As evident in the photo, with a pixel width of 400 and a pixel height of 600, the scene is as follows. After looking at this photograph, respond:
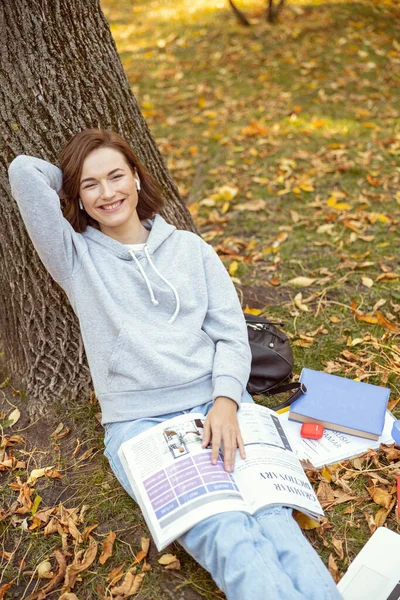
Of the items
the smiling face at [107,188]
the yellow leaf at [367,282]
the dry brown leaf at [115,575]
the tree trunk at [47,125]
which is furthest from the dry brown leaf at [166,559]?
the yellow leaf at [367,282]

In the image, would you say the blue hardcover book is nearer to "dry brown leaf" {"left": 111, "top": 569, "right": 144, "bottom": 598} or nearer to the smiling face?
"dry brown leaf" {"left": 111, "top": 569, "right": 144, "bottom": 598}

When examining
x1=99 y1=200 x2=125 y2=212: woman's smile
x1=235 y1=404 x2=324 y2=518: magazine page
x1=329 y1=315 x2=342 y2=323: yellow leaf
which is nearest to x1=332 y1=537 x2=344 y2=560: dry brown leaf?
x1=235 y1=404 x2=324 y2=518: magazine page

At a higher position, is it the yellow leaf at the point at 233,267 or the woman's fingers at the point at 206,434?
the woman's fingers at the point at 206,434

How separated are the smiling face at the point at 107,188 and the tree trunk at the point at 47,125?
→ 31cm

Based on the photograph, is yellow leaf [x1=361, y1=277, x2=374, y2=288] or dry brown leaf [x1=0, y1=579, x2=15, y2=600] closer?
dry brown leaf [x1=0, y1=579, x2=15, y2=600]

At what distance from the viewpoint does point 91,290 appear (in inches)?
94.3

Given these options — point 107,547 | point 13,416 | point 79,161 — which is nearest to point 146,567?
point 107,547

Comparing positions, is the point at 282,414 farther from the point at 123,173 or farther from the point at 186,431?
the point at 123,173

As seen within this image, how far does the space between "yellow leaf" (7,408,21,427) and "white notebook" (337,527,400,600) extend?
1.82 m

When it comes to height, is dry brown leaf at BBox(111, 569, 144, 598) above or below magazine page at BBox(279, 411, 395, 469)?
below

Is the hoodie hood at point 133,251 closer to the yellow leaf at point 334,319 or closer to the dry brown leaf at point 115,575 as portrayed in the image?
the dry brown leaf at point 115,575

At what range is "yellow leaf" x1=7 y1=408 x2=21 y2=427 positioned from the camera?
9.87 ft

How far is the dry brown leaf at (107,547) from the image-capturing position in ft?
7.47

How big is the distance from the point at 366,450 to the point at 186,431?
89 centimetres
